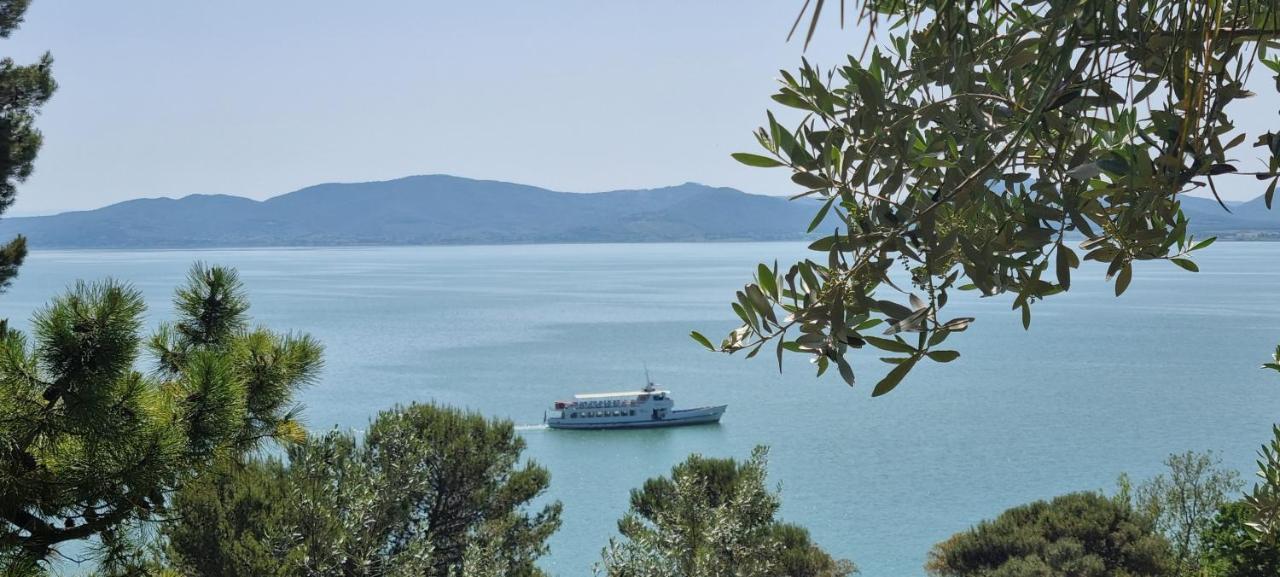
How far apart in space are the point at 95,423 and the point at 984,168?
14.0ft

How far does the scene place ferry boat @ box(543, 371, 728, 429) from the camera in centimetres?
4734

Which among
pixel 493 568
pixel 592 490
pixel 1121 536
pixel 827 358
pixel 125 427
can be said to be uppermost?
pixel 827 358

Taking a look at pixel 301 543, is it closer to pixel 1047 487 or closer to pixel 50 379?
pixel 50 379

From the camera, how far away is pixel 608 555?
9.75 meters

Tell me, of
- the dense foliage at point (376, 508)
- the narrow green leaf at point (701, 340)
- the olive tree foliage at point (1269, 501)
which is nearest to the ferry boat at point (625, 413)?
the dense foliage at point (376, 508)

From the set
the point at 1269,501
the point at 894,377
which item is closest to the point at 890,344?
the point at 894,377

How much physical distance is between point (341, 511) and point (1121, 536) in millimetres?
15261

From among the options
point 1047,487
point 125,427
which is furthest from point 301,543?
point 1047,487

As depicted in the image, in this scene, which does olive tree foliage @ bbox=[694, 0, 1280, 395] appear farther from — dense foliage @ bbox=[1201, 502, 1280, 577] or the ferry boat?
the ferry boat

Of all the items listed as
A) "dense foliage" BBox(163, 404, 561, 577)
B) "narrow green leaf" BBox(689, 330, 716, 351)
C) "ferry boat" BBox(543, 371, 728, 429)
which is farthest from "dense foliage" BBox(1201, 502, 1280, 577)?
"ferry boat" BBox(543, 371, 728, 429)

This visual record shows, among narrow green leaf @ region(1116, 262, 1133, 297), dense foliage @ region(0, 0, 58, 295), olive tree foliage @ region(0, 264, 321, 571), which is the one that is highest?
dense foliage @ region(0, 0, 58, 295)

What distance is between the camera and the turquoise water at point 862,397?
35.3 metres

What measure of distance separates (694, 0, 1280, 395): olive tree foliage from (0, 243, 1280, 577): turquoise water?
27.4 metres

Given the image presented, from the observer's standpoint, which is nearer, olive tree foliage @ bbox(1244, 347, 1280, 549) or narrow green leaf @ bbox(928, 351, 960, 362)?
narrow green leaf @ bbox(928, 351, 960, 362)
